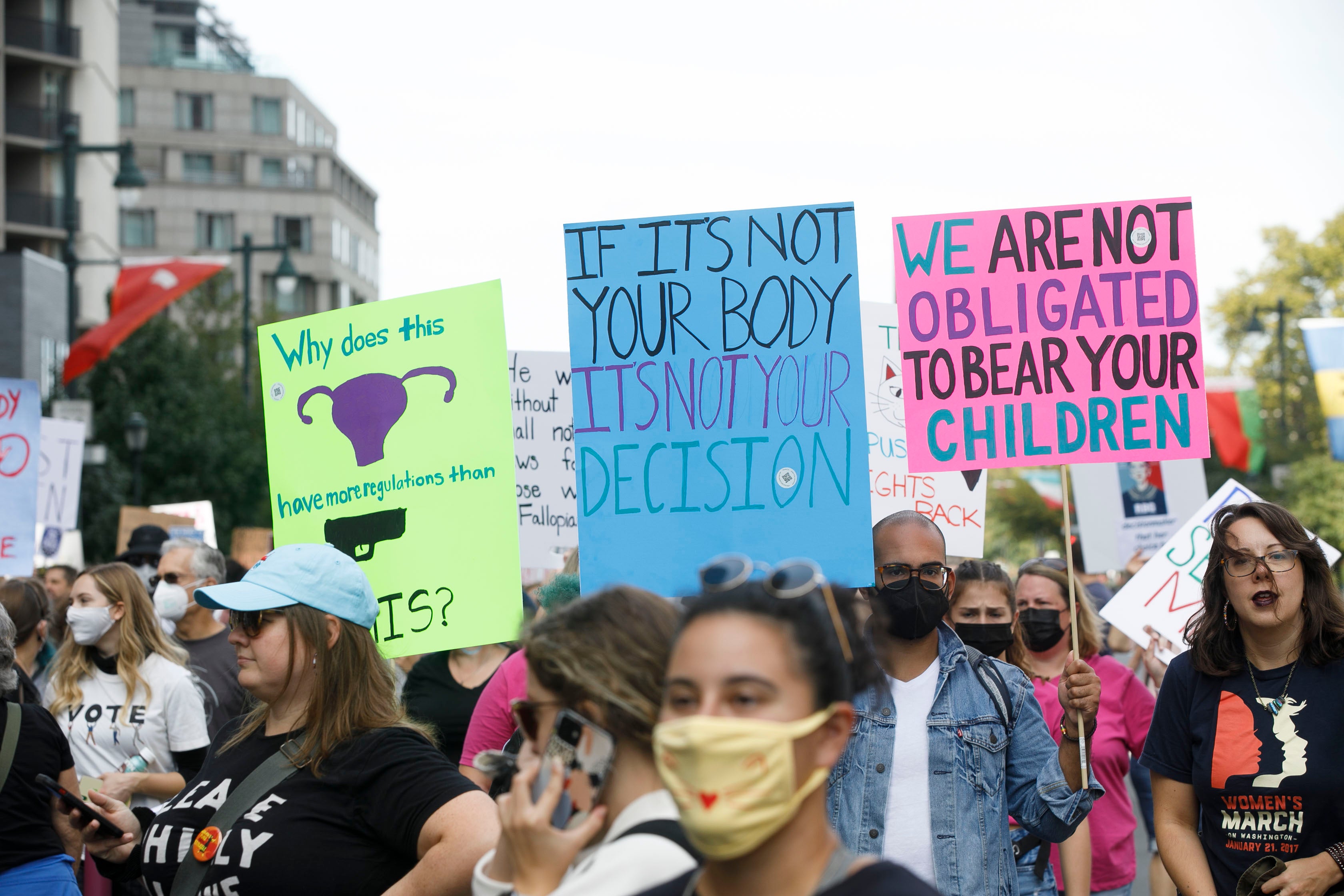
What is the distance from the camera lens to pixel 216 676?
22.5ft

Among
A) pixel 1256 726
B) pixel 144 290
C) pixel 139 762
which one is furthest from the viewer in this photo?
pixel 144 290

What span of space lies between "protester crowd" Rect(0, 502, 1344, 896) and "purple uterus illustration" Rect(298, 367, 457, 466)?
91 cm

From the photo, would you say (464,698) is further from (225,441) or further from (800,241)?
(225,441)

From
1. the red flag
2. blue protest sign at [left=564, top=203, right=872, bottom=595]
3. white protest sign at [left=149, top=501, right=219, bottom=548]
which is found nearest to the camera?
blue protest sign at [left=564, top=203, right=872, bottom=595]

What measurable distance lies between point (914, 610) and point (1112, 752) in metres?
2.43

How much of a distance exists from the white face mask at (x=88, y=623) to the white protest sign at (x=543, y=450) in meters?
3.03

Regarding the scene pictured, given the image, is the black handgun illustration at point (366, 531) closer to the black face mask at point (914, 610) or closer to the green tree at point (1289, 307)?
the black face mask at point (914, 610)

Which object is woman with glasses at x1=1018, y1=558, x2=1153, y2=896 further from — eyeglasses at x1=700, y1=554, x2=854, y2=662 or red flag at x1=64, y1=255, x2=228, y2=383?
red flag at x1=64, y1=255, x2=228, y2=383

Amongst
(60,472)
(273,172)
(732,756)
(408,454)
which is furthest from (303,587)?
(273,172)

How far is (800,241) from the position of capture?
5.01 metres

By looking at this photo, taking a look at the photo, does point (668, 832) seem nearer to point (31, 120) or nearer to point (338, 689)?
point (338, 689)

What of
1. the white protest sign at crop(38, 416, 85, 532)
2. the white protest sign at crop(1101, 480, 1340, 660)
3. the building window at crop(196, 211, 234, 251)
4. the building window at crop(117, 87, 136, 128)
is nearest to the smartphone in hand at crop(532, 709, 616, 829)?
the white protest sign at crop(1101, 480, 1340, 660)

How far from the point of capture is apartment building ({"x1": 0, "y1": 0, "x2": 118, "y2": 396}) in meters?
41.0

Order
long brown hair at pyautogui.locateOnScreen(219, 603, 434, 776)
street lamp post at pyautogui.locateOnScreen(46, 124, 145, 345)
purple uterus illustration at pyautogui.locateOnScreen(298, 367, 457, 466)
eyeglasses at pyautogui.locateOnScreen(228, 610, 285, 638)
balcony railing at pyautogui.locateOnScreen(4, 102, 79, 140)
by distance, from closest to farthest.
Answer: long brown hair at pyautogui.locateOnScreen(219, 603, 434, 776), eyeglasses at pyautogui.locateOnScreen(228, 610, 285, 638), purple uterus illustration at pyautogui.locateOnScreen(298, 367, 457, 466), street lamp post at pyautogui.locateOnScreen(46, 124, 145, 345), balcony railing at pyautogui.locateOnScreen(4, 102, 79, 140)
